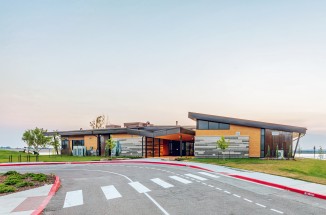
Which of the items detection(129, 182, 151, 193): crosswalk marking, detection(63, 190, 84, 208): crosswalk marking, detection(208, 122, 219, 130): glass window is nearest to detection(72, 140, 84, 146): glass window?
detection(208, 122, 219, 130): glass window

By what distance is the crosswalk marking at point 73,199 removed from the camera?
11.3 meters

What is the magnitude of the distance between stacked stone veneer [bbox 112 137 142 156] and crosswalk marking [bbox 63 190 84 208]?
3306 cm

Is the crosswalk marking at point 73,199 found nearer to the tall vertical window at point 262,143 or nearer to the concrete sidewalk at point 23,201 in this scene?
the concrete sidewalk at point 23,201

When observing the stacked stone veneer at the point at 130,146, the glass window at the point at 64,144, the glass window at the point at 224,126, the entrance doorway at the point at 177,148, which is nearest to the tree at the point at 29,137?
the glass window at the point at 64,144

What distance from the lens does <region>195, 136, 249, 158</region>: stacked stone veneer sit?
38969 mm

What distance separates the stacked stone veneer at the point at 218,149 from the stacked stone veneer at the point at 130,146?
10901 mm

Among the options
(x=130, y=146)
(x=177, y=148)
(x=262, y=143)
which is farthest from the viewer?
(x=177, y=148)

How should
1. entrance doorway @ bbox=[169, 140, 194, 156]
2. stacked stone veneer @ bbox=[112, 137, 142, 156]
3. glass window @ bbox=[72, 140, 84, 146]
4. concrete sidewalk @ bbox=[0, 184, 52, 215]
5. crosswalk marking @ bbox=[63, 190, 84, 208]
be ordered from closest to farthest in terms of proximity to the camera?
concrete sidewalk @ bbox=[0, 184, 52, 215]
crosswalk marking @ bbox=[63, 190, 84, 208]
stacked stone veneer @ bbox=[112, 137, 142, 156]
entrance doorway @ bbox=[169, 140, 194, 156]
glass window @ bbox=[72, 140, 84, 146]

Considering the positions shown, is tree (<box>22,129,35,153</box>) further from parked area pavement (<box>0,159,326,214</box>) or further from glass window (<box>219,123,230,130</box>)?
parked area pavement (<box>0,159,326,214</box>)

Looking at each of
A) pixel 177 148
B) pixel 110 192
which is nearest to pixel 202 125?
pixel 177 148

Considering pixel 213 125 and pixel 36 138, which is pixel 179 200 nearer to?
pixel 213 125

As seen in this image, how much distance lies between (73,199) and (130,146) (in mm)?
35631

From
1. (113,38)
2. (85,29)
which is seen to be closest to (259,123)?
(113,38)

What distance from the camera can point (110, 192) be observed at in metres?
13.9
